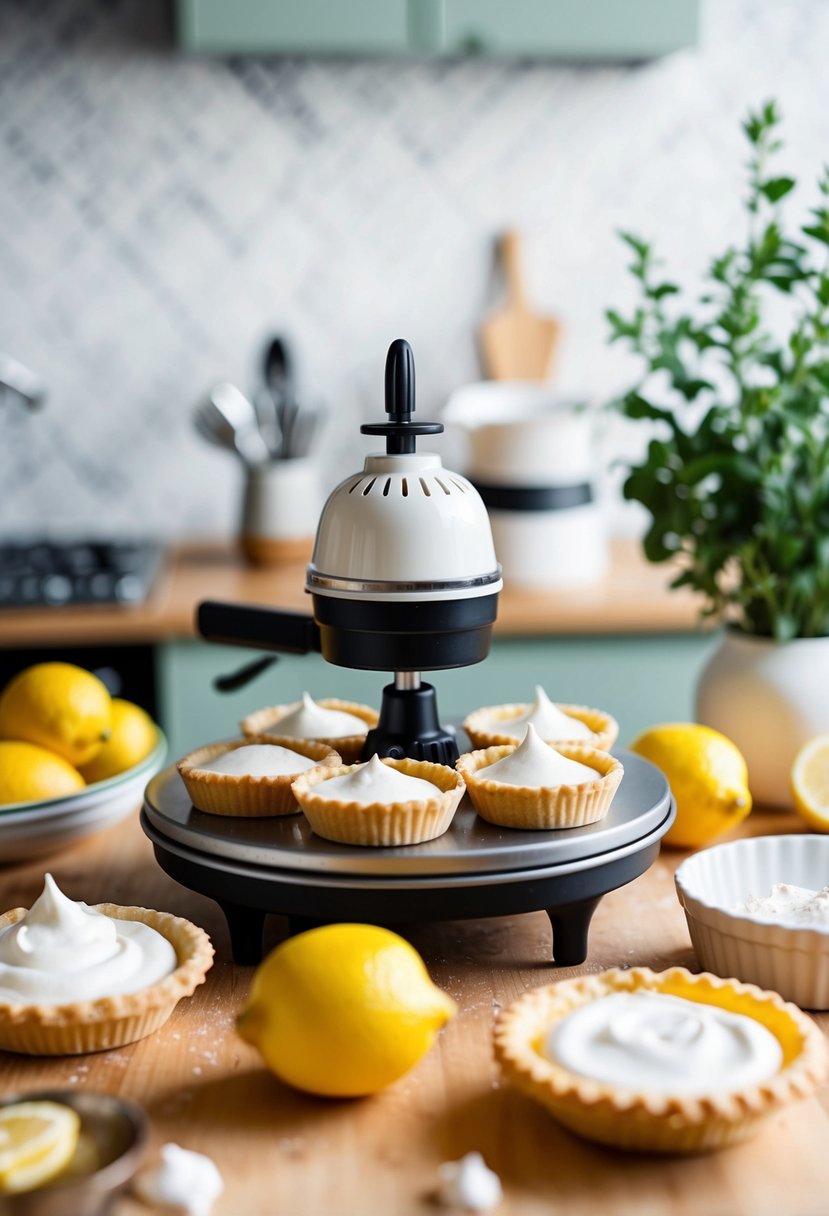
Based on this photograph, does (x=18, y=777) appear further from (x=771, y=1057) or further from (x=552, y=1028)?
(x=771, y=1057)

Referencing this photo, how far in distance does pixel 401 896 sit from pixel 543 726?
259 mm

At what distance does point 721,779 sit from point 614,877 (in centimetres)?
27

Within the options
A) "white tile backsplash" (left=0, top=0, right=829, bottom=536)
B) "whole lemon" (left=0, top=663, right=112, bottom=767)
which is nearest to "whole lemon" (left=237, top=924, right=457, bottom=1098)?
"whole lemon" (left=0, top=663, right=112, bottom=767)

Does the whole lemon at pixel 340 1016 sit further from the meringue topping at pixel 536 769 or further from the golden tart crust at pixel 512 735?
the golden tart crust at pixel 512 735

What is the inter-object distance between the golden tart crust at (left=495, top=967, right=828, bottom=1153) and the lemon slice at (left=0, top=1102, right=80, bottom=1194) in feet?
0.74

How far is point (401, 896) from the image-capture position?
0.85m

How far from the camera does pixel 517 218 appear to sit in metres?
2.87

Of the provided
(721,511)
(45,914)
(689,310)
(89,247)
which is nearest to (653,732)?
(721,511)

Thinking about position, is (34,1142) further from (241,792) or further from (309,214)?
(309,214)

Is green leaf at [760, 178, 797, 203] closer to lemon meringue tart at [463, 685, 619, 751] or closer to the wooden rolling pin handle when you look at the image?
lemon meringue tart at [463, 685, 619, 751]

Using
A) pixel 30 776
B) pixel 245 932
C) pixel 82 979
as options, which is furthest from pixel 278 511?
pixel 82 979

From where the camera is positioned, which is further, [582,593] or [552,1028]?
[582,593]

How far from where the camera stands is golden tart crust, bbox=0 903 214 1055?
769 millimetres

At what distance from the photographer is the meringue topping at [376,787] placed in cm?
87
